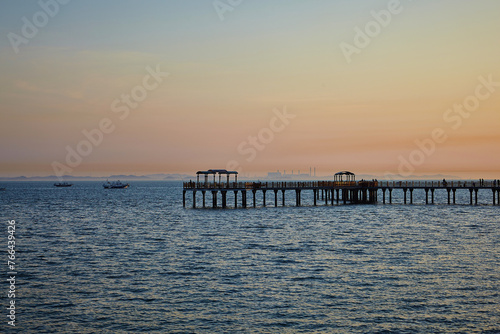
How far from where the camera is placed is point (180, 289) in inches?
1217

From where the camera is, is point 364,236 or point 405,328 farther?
point 364,236

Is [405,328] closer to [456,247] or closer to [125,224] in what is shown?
[456,247]

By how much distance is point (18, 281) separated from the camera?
3334 centimetres

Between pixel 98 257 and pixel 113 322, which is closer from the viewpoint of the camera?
pixel 113 322

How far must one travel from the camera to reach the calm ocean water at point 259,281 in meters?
24.9

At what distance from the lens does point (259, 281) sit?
1291 inches

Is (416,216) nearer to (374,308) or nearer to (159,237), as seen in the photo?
(159,237)

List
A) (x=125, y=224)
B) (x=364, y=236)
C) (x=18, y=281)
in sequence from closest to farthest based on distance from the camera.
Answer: (x=18, y=281) → (x=364, y=236) → (x=125, y=224)

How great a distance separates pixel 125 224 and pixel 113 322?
162 feet

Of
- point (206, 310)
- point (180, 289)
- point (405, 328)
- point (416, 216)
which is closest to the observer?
point (405, 328)

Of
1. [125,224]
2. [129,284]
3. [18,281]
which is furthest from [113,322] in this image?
[125,224]

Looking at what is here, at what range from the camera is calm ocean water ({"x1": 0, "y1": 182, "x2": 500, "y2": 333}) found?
24.9 metres

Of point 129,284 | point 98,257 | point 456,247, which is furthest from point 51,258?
point 456,247

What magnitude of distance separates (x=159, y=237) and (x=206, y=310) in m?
30.7
